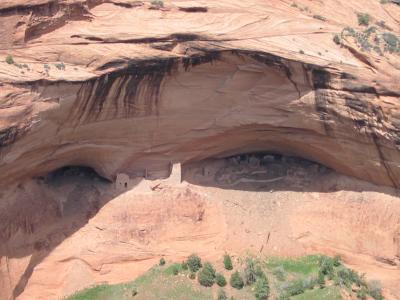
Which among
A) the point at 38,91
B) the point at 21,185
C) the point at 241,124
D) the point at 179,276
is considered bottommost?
the point at 179,276

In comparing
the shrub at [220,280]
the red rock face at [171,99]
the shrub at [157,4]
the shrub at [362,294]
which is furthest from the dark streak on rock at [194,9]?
the shrub at [362,294]

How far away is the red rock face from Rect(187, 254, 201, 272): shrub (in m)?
0.75

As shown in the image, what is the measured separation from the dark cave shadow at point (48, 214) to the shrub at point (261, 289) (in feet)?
16.6

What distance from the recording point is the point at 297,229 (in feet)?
67.3

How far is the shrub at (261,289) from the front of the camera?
1839 centimetres

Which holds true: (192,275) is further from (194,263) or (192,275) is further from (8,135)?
(8,135)

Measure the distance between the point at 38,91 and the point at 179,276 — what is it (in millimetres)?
6954

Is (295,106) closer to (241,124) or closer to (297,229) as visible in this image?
(241,124)

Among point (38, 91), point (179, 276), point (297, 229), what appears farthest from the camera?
point (297, 229)

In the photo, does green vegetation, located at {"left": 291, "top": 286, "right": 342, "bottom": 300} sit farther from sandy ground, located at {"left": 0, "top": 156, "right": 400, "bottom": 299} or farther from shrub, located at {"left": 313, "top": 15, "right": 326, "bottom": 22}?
shrub, located at {"left": 313, "top": 15, "right": 326, "bottom": 22}

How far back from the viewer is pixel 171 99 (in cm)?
1900

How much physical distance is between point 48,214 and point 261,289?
690 centimetres

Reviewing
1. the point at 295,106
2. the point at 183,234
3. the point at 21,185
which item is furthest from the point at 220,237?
the point at 21,185

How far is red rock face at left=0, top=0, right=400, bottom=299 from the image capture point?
1711cm
